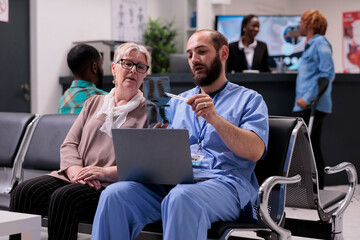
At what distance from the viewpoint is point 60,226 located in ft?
7.48

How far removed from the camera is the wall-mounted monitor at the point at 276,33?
307 inches

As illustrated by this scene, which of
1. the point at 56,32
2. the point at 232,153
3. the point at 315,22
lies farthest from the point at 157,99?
the point at 56,32

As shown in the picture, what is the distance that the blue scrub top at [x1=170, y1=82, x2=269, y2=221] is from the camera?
2143 mm

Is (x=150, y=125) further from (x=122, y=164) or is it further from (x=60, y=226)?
(x=60, y=226)

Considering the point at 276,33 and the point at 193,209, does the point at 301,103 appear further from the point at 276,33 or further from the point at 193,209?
the point at 276,33

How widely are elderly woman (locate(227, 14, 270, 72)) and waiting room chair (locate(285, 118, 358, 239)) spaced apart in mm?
3308

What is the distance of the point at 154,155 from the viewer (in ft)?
6.66

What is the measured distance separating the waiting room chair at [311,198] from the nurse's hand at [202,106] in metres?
0.49

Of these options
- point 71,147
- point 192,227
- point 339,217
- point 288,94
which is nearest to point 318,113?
point 288,94

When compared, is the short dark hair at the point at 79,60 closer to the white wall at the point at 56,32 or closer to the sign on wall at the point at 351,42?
the white wall at the point at 56,32

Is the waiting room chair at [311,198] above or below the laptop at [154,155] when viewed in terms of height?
below

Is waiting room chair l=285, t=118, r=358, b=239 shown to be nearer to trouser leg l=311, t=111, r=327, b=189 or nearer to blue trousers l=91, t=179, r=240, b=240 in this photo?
blue trousers l=91, t=179, r=240, b=240

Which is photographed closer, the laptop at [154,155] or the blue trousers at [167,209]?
the blue trousers at [167,209]

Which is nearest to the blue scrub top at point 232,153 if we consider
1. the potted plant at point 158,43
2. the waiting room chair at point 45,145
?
the waiting room chair at point 45,145
